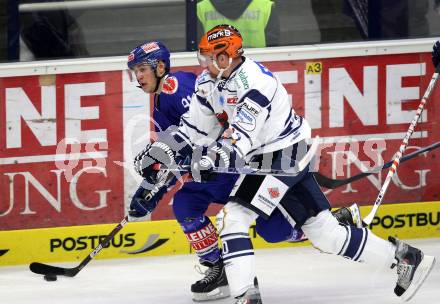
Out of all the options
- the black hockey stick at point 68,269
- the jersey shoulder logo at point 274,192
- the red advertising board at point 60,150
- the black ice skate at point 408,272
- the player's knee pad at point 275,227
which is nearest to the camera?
the jersey shoulder logo at point 274,192

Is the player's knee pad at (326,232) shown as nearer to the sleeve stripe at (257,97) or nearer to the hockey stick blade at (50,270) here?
the sleeve stripe at (257,97)

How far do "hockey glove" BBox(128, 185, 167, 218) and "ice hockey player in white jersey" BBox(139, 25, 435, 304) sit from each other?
395 millimetres

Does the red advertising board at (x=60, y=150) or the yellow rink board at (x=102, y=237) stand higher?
the red advertising board at (x=60, y=150)

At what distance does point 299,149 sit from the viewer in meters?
5.50

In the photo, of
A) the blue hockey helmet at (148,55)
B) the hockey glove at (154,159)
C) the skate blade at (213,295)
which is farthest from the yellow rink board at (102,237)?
the blue hockey helmet at (148,55)

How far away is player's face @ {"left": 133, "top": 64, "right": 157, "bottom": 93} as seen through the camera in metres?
5.73

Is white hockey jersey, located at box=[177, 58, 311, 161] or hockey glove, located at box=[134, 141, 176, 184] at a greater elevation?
white hockey jersey, located at box=[177, 58, 311, 161]

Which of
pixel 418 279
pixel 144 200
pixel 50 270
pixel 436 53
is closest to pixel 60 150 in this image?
pixel 50 270

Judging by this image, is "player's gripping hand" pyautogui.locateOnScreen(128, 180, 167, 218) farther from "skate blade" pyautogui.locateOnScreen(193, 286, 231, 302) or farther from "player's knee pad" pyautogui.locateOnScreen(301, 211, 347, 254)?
"player's knee pad" pyautogui.locateOnScreen(301, 211, 347, 254)

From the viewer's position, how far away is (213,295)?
5926 millimetres

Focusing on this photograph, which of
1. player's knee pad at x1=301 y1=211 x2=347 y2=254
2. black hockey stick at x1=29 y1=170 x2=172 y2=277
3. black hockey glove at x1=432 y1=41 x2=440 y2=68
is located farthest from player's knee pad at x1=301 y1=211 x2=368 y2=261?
black hockey glove at x1=432 y1=41 x2=440 y2=68

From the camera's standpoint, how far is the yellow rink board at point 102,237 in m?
6.64

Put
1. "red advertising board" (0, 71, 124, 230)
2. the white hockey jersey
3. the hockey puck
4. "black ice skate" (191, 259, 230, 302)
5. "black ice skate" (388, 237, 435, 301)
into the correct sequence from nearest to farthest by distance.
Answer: the white hockey jersey, "black ice skate" (388, 237, 435, 301), "black ice skate" (191, 259, 230, 302), the hockey puck, "red advertising board" (0, 71, 124, 230)

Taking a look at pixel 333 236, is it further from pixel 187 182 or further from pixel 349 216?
pixel 187 182
